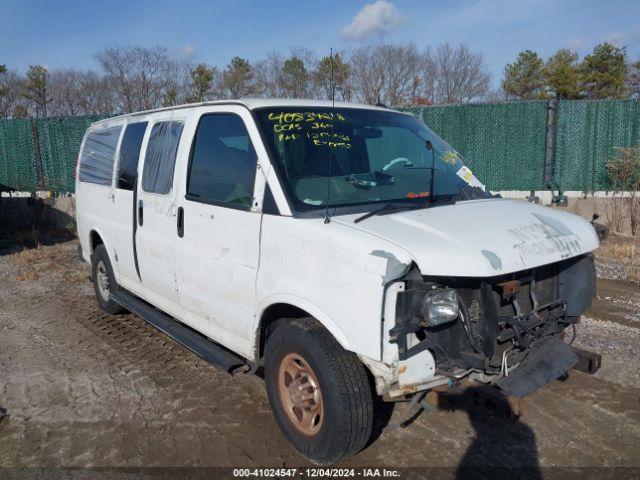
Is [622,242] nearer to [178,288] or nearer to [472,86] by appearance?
[178,288]

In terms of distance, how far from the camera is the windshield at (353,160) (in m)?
3.42

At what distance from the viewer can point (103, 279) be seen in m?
6.17

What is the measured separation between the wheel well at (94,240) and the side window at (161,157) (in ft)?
5.77

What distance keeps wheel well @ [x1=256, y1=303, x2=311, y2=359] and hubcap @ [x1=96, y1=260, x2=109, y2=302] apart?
3.24 m

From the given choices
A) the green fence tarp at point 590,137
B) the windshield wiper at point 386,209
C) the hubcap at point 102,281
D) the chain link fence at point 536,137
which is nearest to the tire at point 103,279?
the hubcap at point 102,281

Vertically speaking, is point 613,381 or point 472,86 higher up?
point 472,86

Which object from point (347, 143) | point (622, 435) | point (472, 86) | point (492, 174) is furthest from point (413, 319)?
point (472, 86)

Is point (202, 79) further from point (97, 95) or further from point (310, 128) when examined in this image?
point (310, 128)

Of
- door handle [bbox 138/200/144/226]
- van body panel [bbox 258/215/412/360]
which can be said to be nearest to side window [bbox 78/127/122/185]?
door handle [bbox 138/200/144/226]

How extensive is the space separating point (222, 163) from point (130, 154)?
1.78m

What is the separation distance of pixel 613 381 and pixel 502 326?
6.17 ft

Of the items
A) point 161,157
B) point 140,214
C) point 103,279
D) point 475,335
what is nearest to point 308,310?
point 475,335

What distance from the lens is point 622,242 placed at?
909 centimetres

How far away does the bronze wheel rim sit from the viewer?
10.4ft
